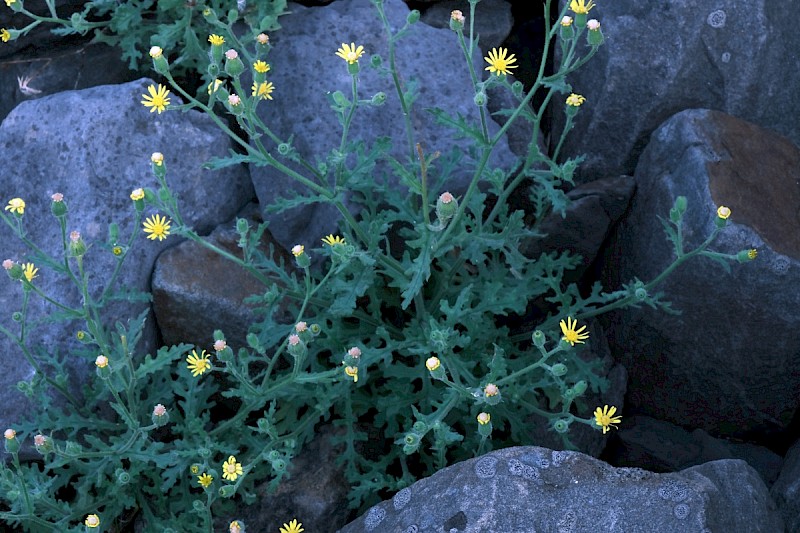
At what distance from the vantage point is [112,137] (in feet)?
14.6

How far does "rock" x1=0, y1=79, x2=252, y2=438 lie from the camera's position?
169 inches

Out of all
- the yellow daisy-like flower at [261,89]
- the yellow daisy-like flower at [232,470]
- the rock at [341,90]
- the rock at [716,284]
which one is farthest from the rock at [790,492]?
the yellow daisy-like flower at [261,89]

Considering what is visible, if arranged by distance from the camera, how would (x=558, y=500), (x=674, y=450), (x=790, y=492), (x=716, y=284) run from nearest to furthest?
(x=558, y=500), (x=790, y=492), (x=716, y=284), (x=674, y=450)

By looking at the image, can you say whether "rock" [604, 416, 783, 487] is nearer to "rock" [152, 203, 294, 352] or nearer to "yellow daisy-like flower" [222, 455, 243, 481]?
"rock" [152, 203, 294, 352]

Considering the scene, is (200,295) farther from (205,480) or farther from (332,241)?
(205,480)

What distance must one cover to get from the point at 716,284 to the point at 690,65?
1.11 metres

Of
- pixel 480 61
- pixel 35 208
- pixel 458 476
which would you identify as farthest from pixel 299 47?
pixel 458 476

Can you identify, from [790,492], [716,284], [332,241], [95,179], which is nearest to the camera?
[332,241]

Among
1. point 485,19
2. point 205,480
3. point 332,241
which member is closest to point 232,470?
point 205,480

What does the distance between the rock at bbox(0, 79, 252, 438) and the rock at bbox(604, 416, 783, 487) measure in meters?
2.16

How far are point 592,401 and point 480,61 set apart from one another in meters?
1.74

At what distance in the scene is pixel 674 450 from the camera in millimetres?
4605

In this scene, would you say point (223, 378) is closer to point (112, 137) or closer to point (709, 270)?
point (112, 137)

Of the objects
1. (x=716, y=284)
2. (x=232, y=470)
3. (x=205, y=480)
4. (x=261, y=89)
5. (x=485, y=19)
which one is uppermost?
(x=261, y=89)
